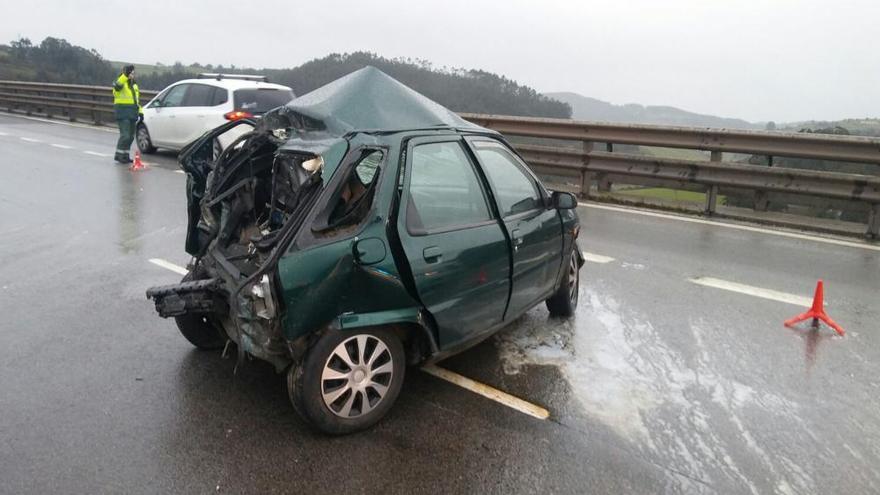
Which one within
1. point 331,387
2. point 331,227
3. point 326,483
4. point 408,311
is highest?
point 331,227

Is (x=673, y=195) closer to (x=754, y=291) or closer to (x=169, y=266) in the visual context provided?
(x=754, y=291)

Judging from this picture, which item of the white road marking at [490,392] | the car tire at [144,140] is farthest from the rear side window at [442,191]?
the car tire at [144,140]

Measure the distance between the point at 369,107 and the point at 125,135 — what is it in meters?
11.4

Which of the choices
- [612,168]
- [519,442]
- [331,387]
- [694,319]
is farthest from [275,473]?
[612,168]

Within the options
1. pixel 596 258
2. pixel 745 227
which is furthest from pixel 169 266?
pixel 745 227

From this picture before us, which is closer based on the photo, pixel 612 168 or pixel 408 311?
pixel 408 311

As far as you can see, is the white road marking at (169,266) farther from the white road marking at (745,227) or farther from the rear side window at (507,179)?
the white road marking at (745,227)

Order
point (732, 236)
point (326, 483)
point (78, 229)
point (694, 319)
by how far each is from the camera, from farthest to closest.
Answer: point (732, 236) → point (78, 229) → point (694, 319) → point (326, 483)

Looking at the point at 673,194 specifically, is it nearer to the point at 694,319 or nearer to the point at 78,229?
the point at 694,319

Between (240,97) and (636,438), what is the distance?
11.2 metres

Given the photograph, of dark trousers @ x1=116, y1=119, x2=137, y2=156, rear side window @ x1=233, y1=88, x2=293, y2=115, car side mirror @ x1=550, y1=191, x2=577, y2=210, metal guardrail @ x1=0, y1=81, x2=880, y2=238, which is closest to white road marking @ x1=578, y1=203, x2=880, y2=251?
metal guardrail @ x1=0, y1=81, x2=880, y2=238

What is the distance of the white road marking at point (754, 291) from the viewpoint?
5.72 meters

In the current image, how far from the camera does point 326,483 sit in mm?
2949

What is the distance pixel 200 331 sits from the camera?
4.26m
